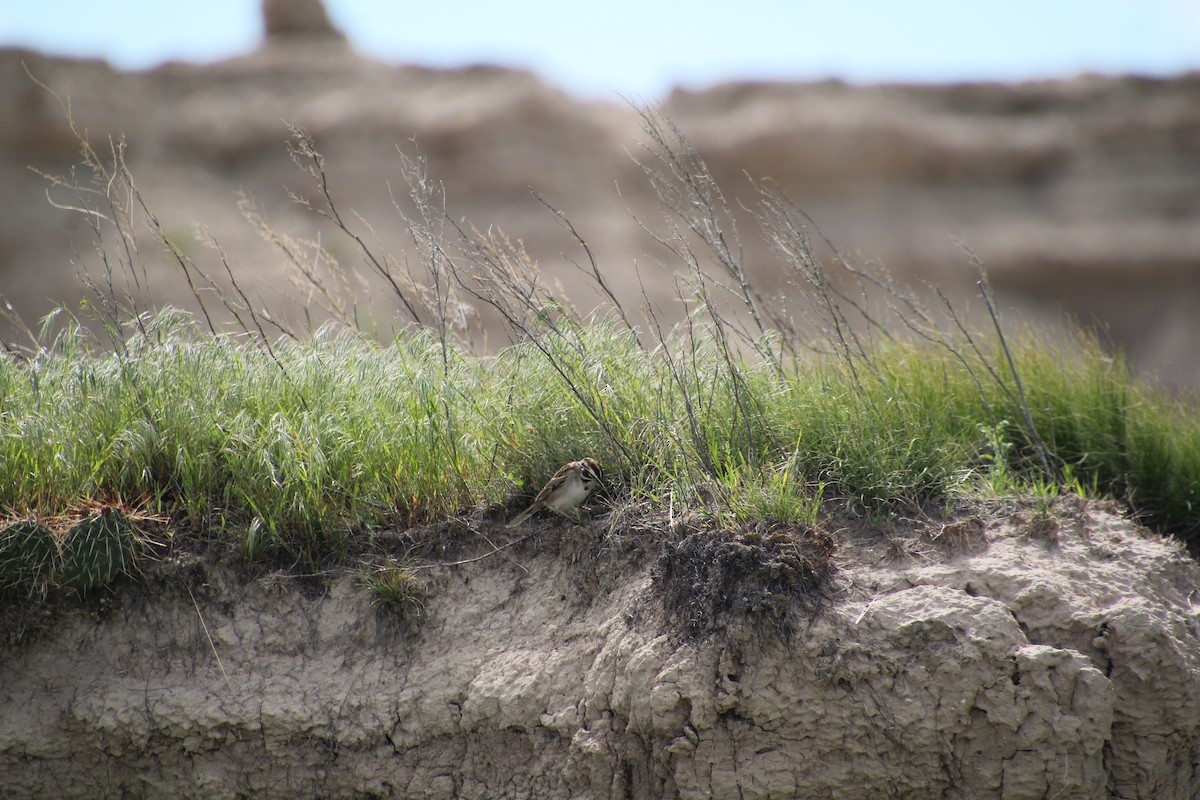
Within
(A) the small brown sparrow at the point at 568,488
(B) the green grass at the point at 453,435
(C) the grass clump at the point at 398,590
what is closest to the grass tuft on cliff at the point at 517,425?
(B) the green grass at the point at 453,435

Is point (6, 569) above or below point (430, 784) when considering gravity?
above

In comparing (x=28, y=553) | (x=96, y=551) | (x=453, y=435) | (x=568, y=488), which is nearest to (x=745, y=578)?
(x=568, y=488)

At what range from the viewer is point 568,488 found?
12.0ft

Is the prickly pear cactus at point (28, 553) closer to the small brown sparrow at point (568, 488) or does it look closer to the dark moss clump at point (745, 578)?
the small brown sparrow at point (568, 488)

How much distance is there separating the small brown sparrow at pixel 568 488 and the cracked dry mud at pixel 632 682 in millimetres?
162

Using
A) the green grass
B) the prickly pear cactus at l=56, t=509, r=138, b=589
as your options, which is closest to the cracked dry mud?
the prickly pear cactus at l=56, t=509, r=138, b=589

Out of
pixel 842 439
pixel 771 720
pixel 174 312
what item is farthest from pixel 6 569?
pixel 842 439

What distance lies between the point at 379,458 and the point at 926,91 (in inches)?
700

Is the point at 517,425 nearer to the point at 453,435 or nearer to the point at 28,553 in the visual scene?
the point at 453,435

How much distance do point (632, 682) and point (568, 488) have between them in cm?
77

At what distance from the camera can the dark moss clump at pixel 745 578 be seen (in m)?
3.24

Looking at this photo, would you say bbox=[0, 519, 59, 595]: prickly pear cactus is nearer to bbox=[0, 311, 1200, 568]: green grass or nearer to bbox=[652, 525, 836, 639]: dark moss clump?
bbox=[0, 311, 1200, 568]: green grass

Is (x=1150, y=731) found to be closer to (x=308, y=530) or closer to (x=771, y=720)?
(x=771, y=720)

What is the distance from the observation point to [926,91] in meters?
18.9
